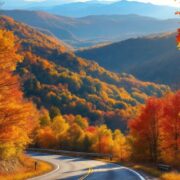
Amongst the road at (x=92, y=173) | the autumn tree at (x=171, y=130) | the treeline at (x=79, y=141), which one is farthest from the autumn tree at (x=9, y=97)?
the treeline at (x=79, y=141)

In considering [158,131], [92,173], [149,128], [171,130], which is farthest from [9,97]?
[158,131]

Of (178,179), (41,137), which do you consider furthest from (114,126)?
(178,179)

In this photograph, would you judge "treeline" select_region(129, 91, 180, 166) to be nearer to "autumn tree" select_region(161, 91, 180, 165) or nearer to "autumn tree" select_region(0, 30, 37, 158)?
"autumn tree" select_region(161, 91, 180, 165)

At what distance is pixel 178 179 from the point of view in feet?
85.7

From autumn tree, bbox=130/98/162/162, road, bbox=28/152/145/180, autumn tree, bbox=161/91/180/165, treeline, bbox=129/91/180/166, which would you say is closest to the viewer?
road, bbox=28/152/145/180

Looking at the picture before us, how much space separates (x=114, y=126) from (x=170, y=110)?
137 meters

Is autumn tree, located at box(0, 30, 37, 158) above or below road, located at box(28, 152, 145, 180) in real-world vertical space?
above

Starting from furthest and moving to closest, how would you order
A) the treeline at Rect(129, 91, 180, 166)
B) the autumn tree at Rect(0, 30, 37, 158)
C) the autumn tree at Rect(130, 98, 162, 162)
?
the autumn tree at Rect(130, 98, 162, 162)
the treeline at Rect(129, 91, 180, 166)
the autumn tree at Rect(0, 30, 37, 158)

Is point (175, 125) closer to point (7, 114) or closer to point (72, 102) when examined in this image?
point (7, 114)

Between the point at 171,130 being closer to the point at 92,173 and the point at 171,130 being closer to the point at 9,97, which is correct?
the point at 92,173

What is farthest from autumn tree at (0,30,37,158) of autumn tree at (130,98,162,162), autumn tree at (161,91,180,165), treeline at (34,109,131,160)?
treeline at (34,109,131,160)

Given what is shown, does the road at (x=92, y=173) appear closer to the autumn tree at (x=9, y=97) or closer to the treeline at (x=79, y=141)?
the autumn tree at (x=9, y=97)

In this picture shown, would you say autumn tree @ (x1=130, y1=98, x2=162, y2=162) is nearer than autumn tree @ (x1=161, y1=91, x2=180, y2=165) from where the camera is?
No

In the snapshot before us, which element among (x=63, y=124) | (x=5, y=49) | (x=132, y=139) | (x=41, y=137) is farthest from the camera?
(x=63, y=124)
